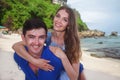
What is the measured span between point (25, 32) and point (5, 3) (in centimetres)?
3253

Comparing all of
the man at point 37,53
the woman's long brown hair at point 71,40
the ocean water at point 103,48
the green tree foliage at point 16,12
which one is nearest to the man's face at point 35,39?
the man at point 37,53

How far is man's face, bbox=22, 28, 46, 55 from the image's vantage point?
1.66 m

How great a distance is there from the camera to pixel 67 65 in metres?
1.64

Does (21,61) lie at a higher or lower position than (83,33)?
higher

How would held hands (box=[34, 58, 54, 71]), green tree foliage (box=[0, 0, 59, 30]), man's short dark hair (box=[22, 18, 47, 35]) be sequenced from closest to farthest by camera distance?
held hands (box=[34, 58, 54, 71]), man's short dark hair (box=[22, 18, 47, 35]), green tree foliage (box=[0, 0, 59, 30])

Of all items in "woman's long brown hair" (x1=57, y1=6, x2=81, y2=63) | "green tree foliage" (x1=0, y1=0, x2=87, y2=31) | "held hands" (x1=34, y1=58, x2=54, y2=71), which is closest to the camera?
"held hands" (x1=34, y1=58, x2=54, y2=71)

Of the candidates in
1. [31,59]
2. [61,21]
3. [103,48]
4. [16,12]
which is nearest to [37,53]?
[31,59]

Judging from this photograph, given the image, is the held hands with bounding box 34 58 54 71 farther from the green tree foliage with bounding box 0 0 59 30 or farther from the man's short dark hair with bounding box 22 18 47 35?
the green tree foliage with bounding box 0 0 59 30

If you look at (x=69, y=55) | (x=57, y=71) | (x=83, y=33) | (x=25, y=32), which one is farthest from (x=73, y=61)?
(x=83, y=33)

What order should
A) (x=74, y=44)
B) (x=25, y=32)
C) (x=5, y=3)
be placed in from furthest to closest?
(x=5, y=3)
(x=74, y=44)
(x=25, y=32)

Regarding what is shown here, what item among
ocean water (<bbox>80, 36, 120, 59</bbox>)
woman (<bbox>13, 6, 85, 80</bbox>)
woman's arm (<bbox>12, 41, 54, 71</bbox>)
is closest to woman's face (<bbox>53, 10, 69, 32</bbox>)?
woman (<bbox>13, 6, 85, 80</bbox>)

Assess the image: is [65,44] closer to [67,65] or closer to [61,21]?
[61,21]

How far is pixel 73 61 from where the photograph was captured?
1795 millimetres

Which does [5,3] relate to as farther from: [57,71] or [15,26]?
[57,71]
